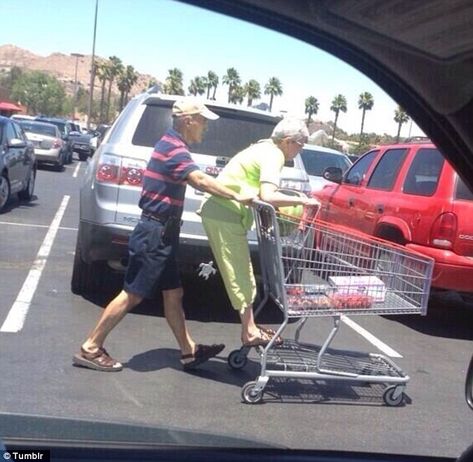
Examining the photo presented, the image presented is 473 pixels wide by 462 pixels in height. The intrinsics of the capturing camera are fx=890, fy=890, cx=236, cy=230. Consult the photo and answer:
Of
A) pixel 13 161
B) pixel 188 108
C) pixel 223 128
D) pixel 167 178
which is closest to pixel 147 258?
pixel 167 178

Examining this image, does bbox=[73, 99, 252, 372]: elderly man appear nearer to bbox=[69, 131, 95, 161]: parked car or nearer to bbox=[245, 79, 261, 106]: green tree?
bbox=[245, 79, 261, 106]: green tree

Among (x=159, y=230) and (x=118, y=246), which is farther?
(x=118, y=246)

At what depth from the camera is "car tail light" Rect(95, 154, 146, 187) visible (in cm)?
733

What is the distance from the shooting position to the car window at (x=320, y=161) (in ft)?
53.3

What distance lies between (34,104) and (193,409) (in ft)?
158

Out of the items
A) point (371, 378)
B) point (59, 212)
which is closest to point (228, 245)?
point (371, 378)

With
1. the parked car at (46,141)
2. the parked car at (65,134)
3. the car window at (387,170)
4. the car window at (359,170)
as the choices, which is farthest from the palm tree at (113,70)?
the car window at (387,170)

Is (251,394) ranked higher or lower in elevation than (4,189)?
lower

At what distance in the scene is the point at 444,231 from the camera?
790 cm

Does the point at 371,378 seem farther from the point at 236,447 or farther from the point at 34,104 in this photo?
the point at 34,104

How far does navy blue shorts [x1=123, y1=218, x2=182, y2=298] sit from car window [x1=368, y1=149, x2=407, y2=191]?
13.0 feet

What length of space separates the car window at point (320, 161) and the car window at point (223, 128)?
8.12 metres

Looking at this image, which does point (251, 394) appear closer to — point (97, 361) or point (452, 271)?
point (97, 361)

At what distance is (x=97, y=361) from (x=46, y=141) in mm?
Answer: 22737
